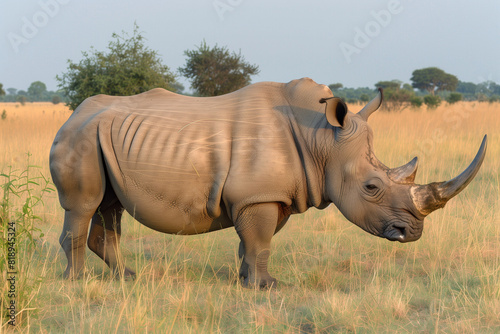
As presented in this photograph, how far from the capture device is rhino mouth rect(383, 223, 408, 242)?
4.19 metres

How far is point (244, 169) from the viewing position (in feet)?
13.7

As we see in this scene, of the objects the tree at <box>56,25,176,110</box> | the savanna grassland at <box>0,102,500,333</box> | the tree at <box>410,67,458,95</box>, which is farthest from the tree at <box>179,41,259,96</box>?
the tree at <box>410,67,458,95</box>

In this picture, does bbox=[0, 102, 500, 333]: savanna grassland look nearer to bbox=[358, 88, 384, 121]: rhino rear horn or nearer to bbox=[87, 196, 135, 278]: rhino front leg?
bbox=[87, 196, 135, 278]: rhino front leg

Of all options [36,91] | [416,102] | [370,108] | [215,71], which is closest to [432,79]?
[416,102]

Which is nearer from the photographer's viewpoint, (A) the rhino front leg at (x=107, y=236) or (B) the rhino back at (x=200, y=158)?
(B) the rhino back at (x=200, y=158)

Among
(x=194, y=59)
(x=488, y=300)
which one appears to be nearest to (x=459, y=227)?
(x=488, y=300)

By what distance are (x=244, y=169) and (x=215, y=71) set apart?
15916mm

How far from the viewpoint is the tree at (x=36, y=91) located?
77719 mm

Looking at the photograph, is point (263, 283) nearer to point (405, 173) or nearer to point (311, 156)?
point (311, 156)

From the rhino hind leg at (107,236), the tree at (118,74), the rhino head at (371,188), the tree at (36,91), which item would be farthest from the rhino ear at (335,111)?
the tree at (36,91)

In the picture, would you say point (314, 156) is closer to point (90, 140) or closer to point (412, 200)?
point (412, 200)

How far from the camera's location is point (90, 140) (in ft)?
14.6

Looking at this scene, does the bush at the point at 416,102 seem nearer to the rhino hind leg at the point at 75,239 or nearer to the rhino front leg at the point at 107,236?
the rhino front leg at the point at 107,236

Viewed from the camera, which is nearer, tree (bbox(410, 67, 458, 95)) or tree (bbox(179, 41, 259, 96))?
tree (bbox(179, 41, 259, 96))
